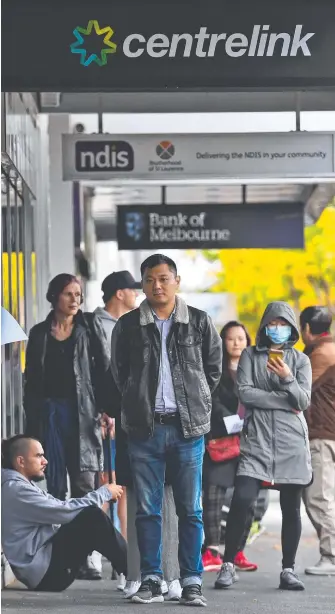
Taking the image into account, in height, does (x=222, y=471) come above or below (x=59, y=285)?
below

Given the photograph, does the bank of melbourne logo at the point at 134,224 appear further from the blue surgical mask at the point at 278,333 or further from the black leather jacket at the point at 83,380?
the blue surgical mask at the point at 278,333

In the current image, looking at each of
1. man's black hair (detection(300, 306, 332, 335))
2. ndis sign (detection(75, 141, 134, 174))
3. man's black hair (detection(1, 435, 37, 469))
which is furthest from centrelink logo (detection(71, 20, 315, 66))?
ndis sign (detection(75, 141, 134, 174))

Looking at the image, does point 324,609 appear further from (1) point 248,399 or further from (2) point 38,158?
(2) point 38,158

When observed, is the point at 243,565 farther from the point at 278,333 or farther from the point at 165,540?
the point at 278,333

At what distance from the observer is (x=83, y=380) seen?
10352mm

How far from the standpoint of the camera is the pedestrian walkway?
890cm

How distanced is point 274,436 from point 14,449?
1.74 meters

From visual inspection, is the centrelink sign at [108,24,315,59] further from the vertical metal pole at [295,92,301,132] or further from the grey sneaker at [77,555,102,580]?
the vertical metal pole at [295,92,301,132]

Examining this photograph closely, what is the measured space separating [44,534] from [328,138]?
20.8 ft

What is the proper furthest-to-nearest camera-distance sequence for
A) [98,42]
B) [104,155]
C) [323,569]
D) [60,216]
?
[60,216], [104,155], [323,569], [98,42]

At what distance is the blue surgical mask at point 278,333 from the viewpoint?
10.1 metres

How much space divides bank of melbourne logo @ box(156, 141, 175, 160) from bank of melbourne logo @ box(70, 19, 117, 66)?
6189mm

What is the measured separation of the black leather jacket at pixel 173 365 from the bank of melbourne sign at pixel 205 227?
9.96m

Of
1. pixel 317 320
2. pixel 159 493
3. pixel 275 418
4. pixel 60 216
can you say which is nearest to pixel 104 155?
pixel 60 216
